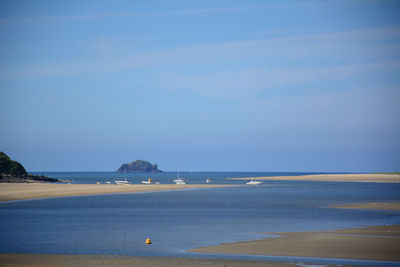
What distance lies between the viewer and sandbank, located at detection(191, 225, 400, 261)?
Answer: 90.0 feet

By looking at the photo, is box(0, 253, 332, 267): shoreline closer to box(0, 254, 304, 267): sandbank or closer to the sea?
box(0, 254, 304, 267): sandbank

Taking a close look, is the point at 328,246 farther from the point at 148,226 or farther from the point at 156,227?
the point at 148,226

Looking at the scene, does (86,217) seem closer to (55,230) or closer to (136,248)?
(55,230)

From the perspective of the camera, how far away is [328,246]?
29.8m

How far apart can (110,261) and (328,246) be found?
12764 millimetres

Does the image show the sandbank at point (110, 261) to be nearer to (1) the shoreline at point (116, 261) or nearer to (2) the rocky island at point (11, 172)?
(1) the shoreline at point (116, 261)

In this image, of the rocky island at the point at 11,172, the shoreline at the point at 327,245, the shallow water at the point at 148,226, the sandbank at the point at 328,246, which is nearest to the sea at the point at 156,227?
the shallow water at the point at 148,226

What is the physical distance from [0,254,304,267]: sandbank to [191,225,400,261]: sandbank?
117 inches

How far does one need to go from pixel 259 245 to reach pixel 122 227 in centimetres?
1373

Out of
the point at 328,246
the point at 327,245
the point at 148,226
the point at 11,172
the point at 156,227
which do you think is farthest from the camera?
the point at 11,172

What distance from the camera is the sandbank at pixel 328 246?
90.0 feet

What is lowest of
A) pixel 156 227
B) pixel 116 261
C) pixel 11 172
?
pixel 116 261

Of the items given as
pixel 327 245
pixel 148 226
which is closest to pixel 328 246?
pixel 327 245

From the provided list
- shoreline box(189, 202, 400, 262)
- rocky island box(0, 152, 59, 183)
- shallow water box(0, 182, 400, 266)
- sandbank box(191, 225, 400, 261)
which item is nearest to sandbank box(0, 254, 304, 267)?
shallow water box(0, 182, 400, 266)
